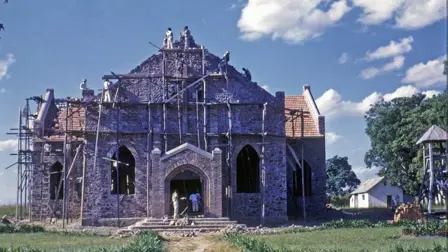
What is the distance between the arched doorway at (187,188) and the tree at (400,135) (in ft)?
60.0

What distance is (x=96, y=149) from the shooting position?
33.4 meters

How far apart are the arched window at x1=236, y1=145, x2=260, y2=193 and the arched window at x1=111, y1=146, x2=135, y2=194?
6.04m

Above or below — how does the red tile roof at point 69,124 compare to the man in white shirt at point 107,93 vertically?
below

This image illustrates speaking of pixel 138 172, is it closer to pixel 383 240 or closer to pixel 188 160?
pixel 188 160

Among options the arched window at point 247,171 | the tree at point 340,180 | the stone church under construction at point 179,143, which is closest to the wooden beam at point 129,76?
the stone church under construction at point 179,143

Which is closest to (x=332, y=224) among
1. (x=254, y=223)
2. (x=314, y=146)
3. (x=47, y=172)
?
(x=254, y=223)

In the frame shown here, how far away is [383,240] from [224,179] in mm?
12452

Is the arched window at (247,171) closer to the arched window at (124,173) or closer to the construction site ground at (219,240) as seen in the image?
the arched window at (124,173)

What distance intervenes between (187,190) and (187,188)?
0.12 m

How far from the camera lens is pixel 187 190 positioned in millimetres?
35906

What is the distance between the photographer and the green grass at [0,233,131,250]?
23125mm

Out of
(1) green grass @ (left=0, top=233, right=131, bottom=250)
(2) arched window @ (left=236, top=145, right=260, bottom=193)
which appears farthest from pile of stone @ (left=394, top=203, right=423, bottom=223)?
(1) green grass @ (left=0, top=233, right=131, bottom=250)

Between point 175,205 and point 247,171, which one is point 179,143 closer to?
point 175,205

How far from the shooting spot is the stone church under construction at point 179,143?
107 feet
